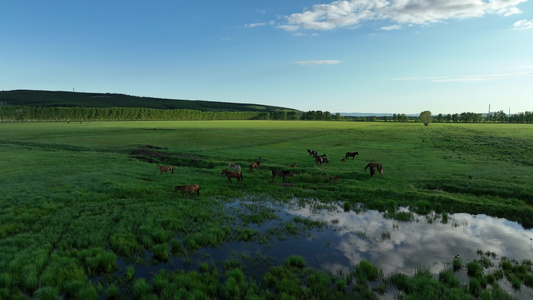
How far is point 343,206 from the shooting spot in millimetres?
18047

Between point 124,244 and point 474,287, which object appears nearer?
point 474,287

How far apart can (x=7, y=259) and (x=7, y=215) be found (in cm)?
560

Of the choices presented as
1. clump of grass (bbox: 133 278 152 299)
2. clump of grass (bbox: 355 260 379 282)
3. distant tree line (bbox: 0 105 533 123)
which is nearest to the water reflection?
clump of grass (bbox: 355 260 379 282)

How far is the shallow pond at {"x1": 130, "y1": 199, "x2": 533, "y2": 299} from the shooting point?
1080 centimetres

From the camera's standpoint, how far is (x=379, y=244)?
1255 centimetres

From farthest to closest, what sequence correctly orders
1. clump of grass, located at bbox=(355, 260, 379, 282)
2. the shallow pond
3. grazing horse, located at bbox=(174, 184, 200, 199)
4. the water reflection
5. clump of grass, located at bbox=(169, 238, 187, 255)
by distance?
1. grazing horse, located at bbox=(174, 184, 200, 199)
2. clump of grass, located at bbox=(169, 238, 187, 255)
3. the water reflection
4. the shallow pond
5. clump of grass, located at bbox=(355, 260, 379, 282)

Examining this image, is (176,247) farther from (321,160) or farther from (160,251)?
(321,160)

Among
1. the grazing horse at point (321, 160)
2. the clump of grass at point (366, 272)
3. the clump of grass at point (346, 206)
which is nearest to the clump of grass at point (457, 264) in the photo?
the clump of grass at point (366, 272)

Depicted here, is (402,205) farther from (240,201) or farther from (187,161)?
(187,161)

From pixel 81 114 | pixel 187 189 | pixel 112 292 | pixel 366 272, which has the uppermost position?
pixel 81 114

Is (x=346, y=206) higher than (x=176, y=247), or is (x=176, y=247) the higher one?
(x=346, y=206)

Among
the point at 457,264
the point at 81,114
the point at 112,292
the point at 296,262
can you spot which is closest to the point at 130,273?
the point at 112,292

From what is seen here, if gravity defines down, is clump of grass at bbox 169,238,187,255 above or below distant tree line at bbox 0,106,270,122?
below

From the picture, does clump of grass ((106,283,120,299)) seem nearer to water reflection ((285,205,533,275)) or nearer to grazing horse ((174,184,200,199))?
water reflection ((285,205,533,275))
